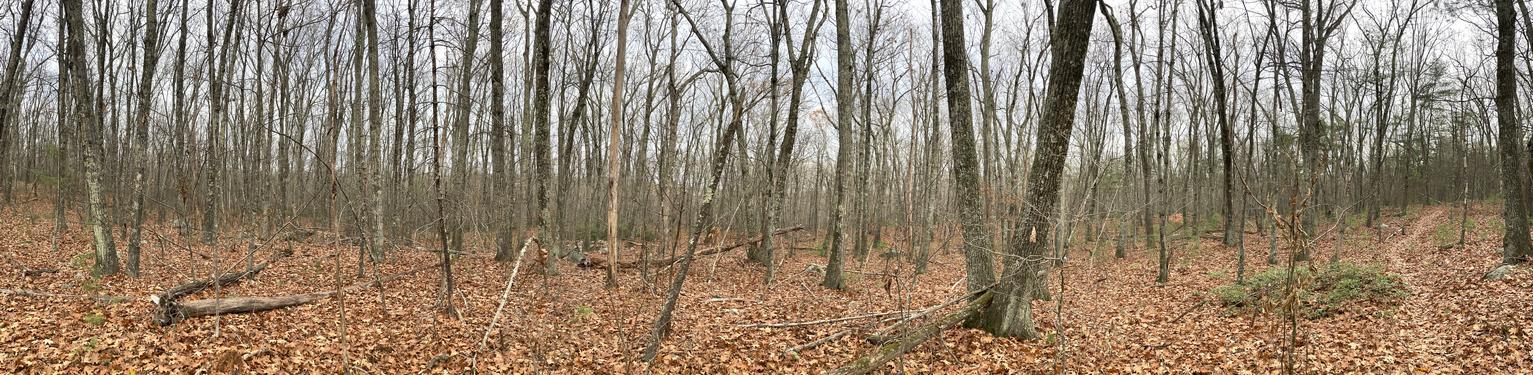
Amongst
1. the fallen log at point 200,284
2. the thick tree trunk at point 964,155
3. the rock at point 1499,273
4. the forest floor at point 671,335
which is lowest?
the forest floor at point 671,335

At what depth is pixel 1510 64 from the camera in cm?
823

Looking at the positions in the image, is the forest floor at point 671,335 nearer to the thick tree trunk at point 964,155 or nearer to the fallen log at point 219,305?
the fallen log at point 219,305

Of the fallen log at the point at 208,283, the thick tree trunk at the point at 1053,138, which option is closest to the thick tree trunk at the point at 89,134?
the fallen log at the point at 208,283

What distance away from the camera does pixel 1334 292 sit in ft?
25.2

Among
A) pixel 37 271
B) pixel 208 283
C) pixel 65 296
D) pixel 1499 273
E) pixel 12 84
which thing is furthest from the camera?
pixel 12 84

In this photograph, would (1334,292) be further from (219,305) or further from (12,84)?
(12,84)

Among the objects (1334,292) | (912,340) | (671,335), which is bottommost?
(671,335)

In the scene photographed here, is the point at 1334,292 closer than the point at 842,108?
Yes

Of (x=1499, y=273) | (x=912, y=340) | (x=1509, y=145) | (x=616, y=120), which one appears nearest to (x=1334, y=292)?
(x=1499, y=273)

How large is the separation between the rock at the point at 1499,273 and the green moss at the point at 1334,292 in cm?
76

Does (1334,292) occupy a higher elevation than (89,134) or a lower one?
lower

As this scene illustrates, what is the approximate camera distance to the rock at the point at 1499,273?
7.55m

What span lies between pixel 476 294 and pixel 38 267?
17.4 ft

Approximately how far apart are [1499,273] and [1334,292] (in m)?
1.86
